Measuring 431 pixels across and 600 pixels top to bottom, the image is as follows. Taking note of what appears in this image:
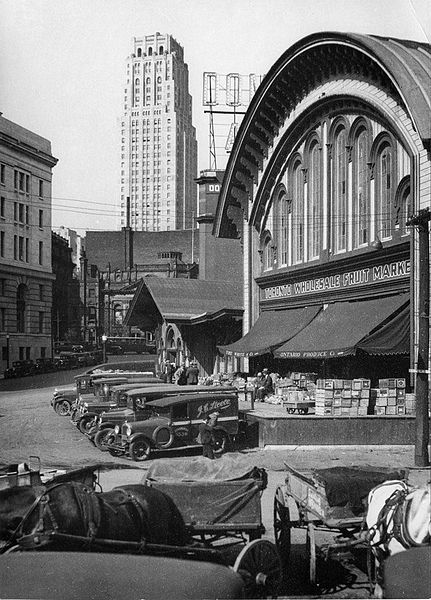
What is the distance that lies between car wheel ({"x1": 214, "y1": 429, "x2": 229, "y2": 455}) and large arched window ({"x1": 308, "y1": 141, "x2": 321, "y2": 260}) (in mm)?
10017

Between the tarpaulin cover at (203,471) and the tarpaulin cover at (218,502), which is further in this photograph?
the tarpaulin cover at (203,471)

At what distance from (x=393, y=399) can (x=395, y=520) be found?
42.6ft

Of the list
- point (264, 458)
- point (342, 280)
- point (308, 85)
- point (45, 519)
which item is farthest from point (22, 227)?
point (45, 519)

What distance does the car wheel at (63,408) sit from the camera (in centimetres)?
2809

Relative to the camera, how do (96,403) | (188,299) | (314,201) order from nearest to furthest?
(96,403)
(314,201)
(188,299)

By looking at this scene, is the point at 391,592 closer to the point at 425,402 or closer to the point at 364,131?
the point at 425,402

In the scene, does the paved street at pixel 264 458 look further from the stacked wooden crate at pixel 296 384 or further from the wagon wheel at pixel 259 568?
the stacked wooden crate at pixel 296 384

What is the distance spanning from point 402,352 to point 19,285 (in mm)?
11526

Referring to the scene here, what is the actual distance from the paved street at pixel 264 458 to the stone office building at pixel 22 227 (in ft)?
10.4

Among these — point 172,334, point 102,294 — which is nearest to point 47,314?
point 172,334

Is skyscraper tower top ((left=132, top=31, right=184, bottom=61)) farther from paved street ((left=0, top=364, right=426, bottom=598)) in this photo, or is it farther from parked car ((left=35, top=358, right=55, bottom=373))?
parked car ((left=35, top=358, right=55, bottom=373))

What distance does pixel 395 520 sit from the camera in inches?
310

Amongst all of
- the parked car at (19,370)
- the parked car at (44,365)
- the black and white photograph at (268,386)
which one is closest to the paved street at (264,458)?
the black and white photograph at (268,386)

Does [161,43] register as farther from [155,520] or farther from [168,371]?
[168,371]
